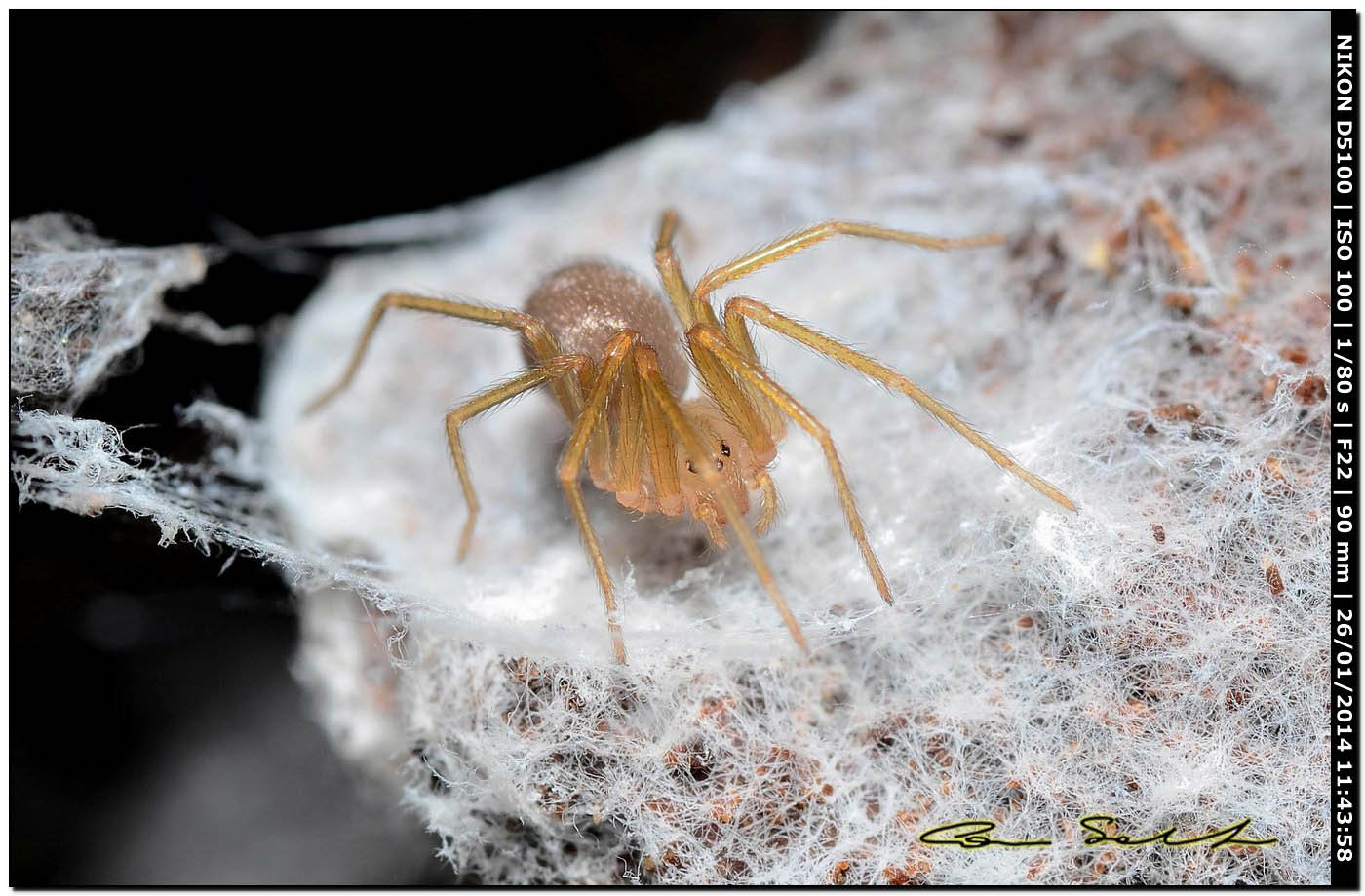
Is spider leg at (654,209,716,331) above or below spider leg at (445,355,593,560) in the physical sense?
above

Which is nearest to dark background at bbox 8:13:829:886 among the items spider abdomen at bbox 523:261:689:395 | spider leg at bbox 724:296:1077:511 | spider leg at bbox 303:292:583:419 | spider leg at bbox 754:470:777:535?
spider leg at bbox 303:292:583:419

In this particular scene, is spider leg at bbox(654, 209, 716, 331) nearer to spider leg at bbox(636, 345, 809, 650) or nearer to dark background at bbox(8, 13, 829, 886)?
spider leg at bbox(636, 345, 809, 650)

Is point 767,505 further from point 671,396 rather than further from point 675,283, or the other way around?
point 675,283

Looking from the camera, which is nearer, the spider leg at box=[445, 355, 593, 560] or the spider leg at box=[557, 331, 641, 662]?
the spider leg at box=[557, 331, 641, 662]
